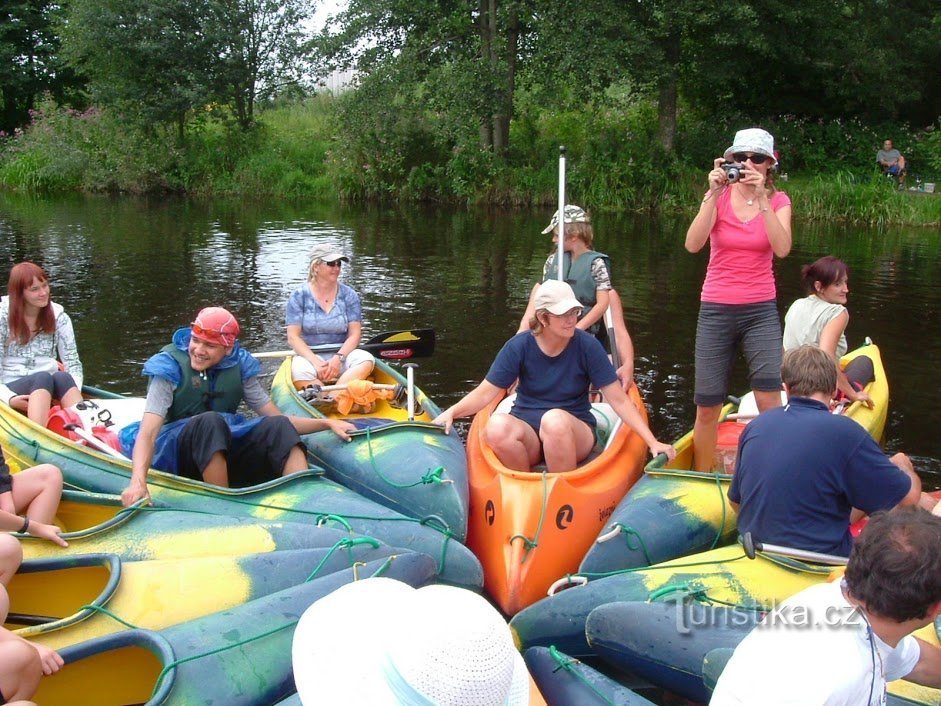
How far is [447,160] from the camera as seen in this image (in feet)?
76.9

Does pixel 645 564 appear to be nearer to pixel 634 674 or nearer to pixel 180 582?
pixel 634 674

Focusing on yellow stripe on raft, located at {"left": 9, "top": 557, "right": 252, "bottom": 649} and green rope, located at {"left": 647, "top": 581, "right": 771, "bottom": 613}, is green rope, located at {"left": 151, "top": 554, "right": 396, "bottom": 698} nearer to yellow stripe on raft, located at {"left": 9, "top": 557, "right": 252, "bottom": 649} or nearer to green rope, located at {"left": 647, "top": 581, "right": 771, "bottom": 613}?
yellow stripe on raft, located at {"left": 9, "top": 557, "right": 252, "bottom": 649}

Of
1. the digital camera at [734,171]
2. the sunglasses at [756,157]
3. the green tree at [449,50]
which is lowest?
the digital camera at [734,171]

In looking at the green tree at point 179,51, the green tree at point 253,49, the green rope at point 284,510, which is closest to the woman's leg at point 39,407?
the green rope at point 284,510

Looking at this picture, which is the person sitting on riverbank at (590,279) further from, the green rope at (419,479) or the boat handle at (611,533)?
the boat handle at (611,533)

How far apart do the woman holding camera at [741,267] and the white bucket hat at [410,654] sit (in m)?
3.16

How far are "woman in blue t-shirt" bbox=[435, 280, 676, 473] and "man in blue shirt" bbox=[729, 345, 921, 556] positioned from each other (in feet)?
3.67

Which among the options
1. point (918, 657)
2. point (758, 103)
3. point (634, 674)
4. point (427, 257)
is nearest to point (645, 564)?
point (634, 674)

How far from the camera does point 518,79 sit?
2250 centimetres

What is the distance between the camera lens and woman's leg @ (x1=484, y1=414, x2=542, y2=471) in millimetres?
4680

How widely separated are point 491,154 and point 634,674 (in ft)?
64.4

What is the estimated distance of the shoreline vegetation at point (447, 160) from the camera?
20.2m

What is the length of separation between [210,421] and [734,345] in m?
2.62

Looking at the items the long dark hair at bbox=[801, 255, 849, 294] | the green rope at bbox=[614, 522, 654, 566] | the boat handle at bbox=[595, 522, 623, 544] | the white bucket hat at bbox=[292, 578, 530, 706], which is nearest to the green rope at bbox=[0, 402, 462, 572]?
the boat handle at bbox=[595, 522, 623, 544]
